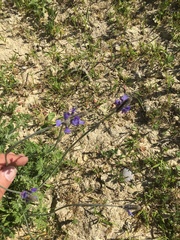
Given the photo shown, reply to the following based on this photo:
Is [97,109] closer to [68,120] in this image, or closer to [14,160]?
[14,160]

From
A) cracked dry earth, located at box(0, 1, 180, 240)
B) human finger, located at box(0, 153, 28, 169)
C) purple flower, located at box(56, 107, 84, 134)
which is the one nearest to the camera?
purple flower, located at box(56, 107, 84, 134)

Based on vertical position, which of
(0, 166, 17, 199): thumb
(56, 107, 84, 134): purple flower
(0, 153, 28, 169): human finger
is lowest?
(0, 166, 17, 199): thumb

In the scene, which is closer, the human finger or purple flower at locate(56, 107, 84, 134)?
purple flower at locate(56, 107, 84, 134)

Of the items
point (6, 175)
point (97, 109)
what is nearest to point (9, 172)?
point (6, 175)

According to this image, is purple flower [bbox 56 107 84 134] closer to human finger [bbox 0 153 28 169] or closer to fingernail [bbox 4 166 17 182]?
human finger [bbox 0 153 28 169]

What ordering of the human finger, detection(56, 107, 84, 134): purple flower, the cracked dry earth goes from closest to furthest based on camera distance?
detection(56, 107, 84, 134): purple flower → the human finger → the cracked dry earth

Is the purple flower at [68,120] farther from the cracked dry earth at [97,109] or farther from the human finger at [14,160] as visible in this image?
the cracked dry earth at [97,109]

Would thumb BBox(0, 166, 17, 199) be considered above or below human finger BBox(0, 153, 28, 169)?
below

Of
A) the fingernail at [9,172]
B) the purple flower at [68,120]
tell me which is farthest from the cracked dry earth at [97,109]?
the purple flower at [68,120]

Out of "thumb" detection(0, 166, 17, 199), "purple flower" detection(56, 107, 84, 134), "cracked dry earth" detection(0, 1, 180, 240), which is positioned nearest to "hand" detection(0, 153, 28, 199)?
"thumb" detection(0, 166, 17, 199)
